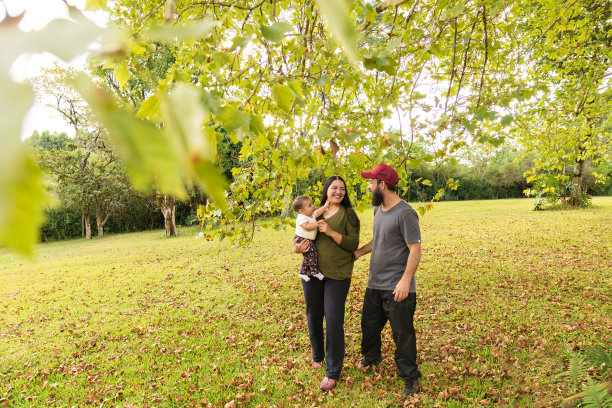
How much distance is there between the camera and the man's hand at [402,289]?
10.2 feet

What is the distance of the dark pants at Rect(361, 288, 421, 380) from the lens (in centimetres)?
322

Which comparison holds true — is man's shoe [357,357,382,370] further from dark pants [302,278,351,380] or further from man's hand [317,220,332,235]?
man's hand [317,220,332,235]

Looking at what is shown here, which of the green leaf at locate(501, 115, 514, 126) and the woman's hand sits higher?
the green leaf at locate(501, 115, 514, 126)

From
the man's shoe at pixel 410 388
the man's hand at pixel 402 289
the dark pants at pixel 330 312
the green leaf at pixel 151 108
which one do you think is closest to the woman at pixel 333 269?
the dark pants at pixel 330 312

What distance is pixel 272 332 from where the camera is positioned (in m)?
5.20

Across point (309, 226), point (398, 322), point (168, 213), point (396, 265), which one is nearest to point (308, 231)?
point (309, 226)

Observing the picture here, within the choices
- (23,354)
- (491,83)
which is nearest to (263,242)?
(23,354)

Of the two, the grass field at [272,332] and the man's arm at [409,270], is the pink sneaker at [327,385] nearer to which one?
the grass field at [272,332]

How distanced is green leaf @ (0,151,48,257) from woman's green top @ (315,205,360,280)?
321cm

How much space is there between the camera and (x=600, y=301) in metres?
5.43

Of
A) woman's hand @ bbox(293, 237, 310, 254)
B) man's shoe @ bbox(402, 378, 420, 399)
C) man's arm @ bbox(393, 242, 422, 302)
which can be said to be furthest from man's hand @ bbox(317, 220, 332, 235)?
man's shoe @ bbox(402, 378, 420, 399)

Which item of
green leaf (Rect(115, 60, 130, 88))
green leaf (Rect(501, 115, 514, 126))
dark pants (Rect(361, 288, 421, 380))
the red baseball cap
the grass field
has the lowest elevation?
the grass field

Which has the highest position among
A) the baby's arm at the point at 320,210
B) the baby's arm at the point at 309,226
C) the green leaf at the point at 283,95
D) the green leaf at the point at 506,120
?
the green leaf at the point at 506,120

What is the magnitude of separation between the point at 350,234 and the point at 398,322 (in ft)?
3.10
